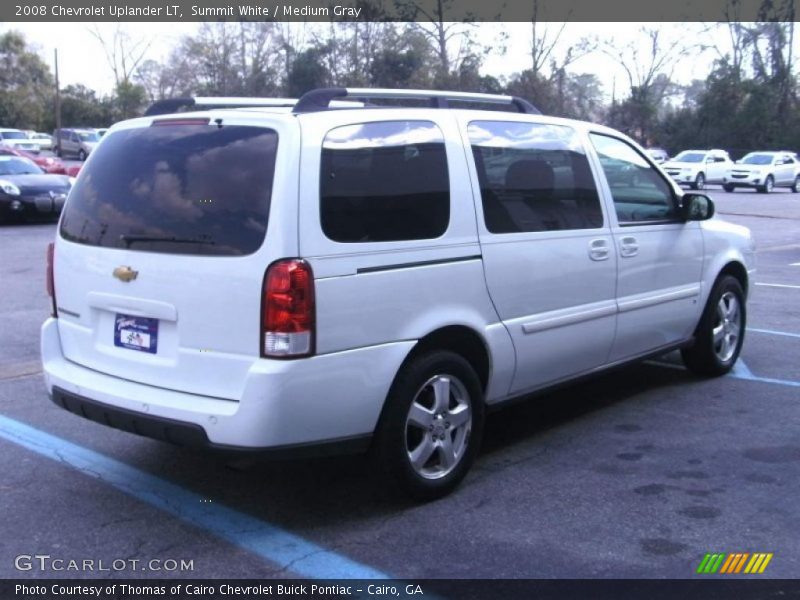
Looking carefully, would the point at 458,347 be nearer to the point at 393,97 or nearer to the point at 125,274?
the point at 393,97

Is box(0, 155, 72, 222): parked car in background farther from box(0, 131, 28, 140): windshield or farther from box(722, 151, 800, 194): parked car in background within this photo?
box(0, 131, 28, 140): windshield

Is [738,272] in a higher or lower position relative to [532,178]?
lower

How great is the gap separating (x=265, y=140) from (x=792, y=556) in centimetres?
290

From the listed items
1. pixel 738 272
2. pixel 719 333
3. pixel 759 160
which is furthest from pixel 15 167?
pixel 759 160

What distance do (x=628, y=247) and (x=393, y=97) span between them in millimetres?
1822

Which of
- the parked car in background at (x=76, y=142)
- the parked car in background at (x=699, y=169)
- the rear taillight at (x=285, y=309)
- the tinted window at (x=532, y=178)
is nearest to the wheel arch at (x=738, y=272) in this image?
the tinted window at (x=532, y=178)

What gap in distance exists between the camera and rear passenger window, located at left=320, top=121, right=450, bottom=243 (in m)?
4.17

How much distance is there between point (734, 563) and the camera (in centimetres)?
395

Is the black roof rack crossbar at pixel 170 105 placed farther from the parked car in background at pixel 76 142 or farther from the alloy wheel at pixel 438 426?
the parked car in background at pixel 76 142

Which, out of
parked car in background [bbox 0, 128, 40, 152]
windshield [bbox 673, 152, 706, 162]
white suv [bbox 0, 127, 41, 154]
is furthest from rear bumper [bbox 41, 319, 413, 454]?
parked car in background [bbox 0, 128, 40, 152]

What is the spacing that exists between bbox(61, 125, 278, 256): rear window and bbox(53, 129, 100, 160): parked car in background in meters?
48.9

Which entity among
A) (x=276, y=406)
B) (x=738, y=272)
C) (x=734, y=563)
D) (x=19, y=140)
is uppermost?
(x=19, y=140)

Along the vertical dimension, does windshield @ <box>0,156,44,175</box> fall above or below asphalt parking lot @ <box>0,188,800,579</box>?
above

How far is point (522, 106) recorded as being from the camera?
5.85 m
